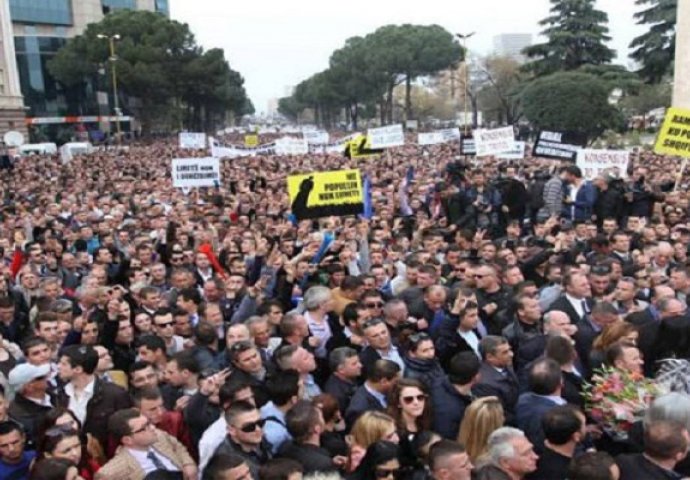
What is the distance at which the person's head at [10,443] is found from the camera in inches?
173

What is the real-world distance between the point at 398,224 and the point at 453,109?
106 metres

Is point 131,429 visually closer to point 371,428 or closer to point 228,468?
point 228,468

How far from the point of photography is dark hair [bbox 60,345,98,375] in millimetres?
5432

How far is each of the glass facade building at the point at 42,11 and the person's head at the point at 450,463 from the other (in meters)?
83.3

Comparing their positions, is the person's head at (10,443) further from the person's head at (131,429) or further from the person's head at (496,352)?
the person's head at (496,352)

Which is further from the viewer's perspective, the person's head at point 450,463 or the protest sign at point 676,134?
the protest sign at point 676,134

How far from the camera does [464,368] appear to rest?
5.10 m

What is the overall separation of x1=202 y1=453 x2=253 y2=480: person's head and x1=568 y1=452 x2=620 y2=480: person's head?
156cm

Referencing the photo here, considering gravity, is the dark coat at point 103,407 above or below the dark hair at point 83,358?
below

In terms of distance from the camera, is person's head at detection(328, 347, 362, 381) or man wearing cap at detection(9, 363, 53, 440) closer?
man wearing cap at detection(9, 363, 53, 440)

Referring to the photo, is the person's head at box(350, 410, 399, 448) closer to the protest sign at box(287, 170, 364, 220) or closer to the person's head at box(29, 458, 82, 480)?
the person's head at box(29, 458, 82, 480)

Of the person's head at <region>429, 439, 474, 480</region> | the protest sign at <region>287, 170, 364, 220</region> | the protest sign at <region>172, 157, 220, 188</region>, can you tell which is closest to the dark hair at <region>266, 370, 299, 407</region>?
the person's head at <region>429, 439, 474, 480</region>

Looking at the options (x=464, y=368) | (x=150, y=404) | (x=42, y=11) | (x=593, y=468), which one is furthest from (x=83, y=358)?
(x=42, y=11)

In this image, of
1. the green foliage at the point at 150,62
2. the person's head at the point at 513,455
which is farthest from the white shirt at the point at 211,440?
the green foliage at the point at 150,62
